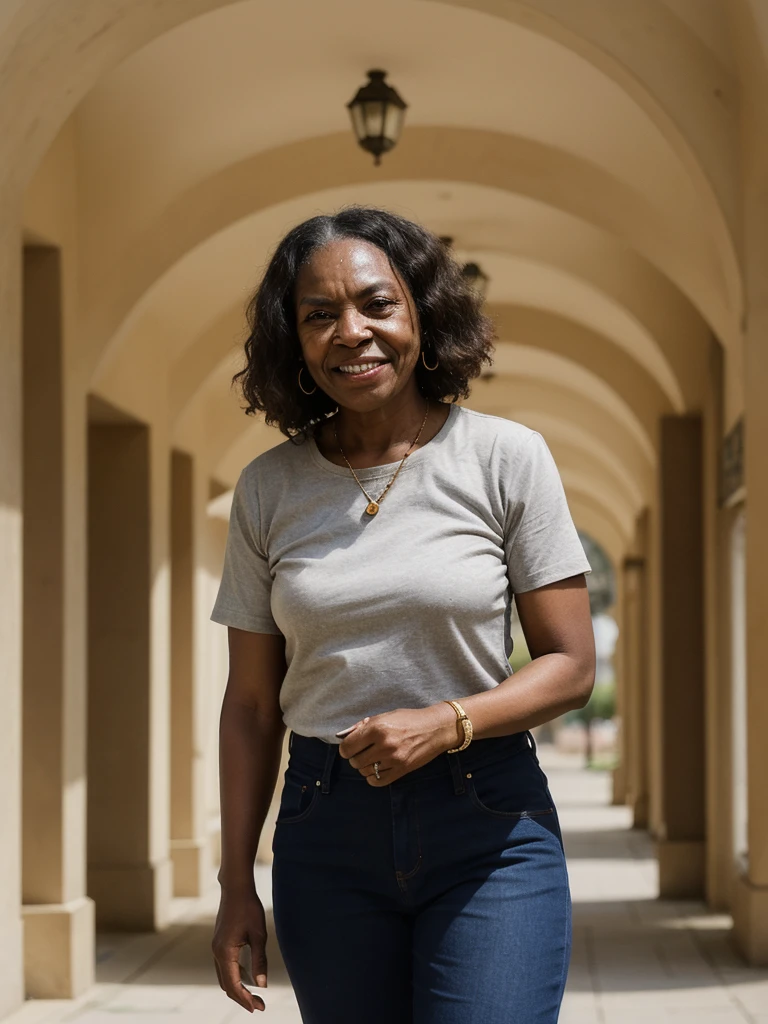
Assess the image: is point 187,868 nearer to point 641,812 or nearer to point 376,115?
point 376,115

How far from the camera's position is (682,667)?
41.0 ft

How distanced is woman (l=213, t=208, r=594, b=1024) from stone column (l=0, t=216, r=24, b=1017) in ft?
13.7

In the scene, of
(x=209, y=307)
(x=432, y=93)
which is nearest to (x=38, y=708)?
(x=432, y=93)

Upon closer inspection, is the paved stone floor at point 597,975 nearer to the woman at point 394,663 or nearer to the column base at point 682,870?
the column base at point 682,870

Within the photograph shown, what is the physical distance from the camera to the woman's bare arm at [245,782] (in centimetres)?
238

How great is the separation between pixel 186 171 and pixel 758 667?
448 cm

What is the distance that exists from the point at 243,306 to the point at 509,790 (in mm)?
7795

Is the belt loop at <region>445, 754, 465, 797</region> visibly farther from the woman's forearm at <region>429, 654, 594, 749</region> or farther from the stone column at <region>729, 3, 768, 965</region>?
the stone column at <region>729, 3, 768, 965</region>

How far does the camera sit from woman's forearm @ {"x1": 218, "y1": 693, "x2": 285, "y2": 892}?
2.41 meters

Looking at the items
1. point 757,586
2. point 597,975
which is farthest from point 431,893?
point 597,975

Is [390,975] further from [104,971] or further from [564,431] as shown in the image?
[564,431]

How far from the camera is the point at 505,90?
29.1 feet

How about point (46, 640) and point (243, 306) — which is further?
point (243, 306)

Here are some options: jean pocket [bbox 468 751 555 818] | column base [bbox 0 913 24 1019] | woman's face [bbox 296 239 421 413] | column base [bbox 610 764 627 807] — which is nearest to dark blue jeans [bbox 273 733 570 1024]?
jean pocket [bbox 468 751 555 818]
